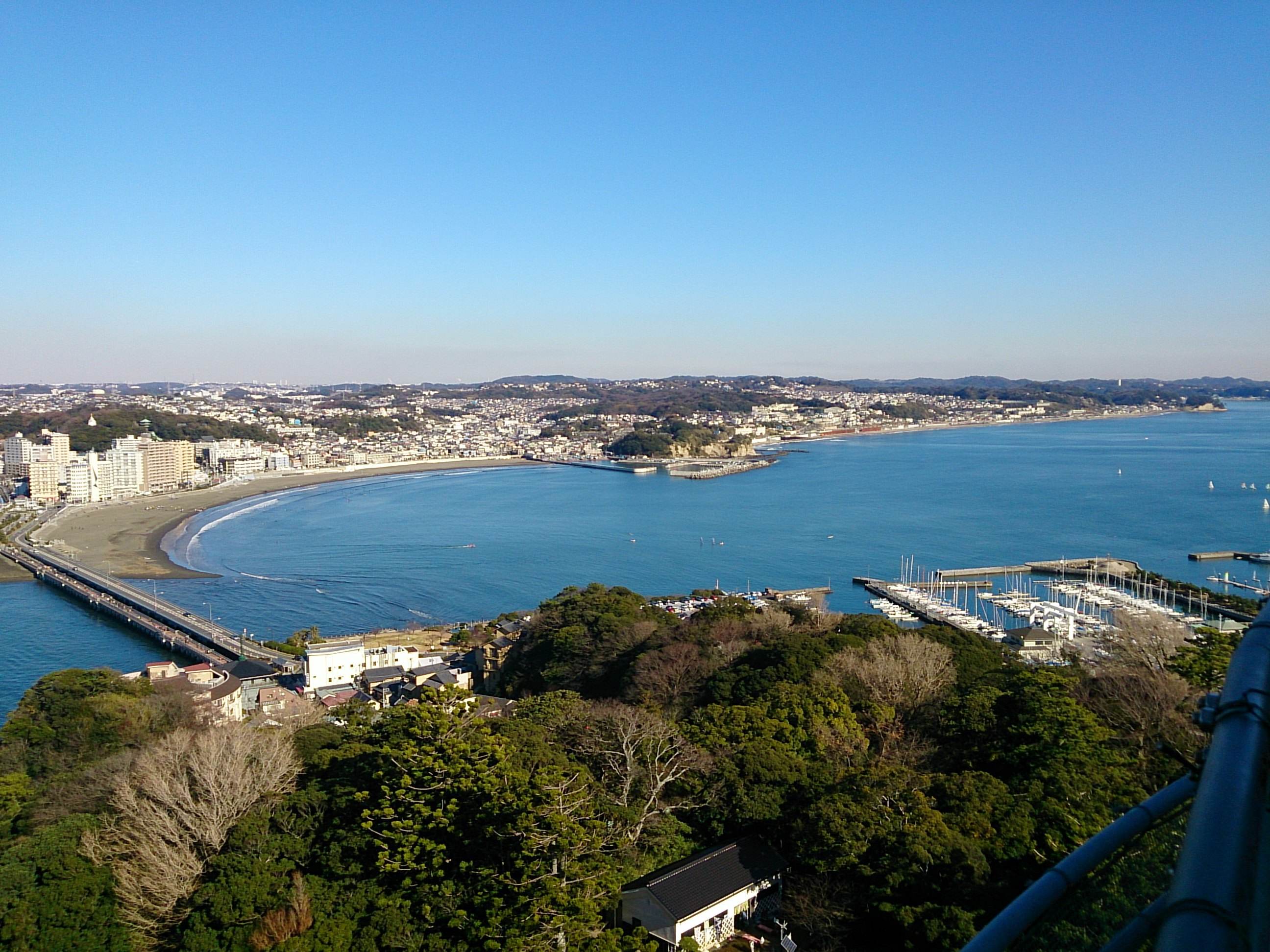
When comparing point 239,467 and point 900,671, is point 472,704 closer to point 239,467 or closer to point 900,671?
point 900,671

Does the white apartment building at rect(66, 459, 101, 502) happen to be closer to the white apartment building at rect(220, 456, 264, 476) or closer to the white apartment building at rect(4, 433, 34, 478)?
the white apartment building at rect(4, 433, 34, 478)

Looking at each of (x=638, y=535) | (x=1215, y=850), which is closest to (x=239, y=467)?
(x=638, y=535)

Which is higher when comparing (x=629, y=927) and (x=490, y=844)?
(x=490, y=844)

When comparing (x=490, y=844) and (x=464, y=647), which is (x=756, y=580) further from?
(x=490, y=844)

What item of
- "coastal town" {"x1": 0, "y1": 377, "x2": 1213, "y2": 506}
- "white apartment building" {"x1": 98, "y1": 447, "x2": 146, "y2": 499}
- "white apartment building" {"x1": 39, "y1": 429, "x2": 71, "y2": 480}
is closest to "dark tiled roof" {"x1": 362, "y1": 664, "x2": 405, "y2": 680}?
"coastal town" {"x1": 0, "y1": 377, "x2": 1213, "y2": 506}

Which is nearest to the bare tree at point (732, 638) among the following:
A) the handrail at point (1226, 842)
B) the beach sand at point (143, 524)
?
the handrail at point (1226, 842)

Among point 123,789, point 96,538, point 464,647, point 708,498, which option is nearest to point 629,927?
point 123,789
